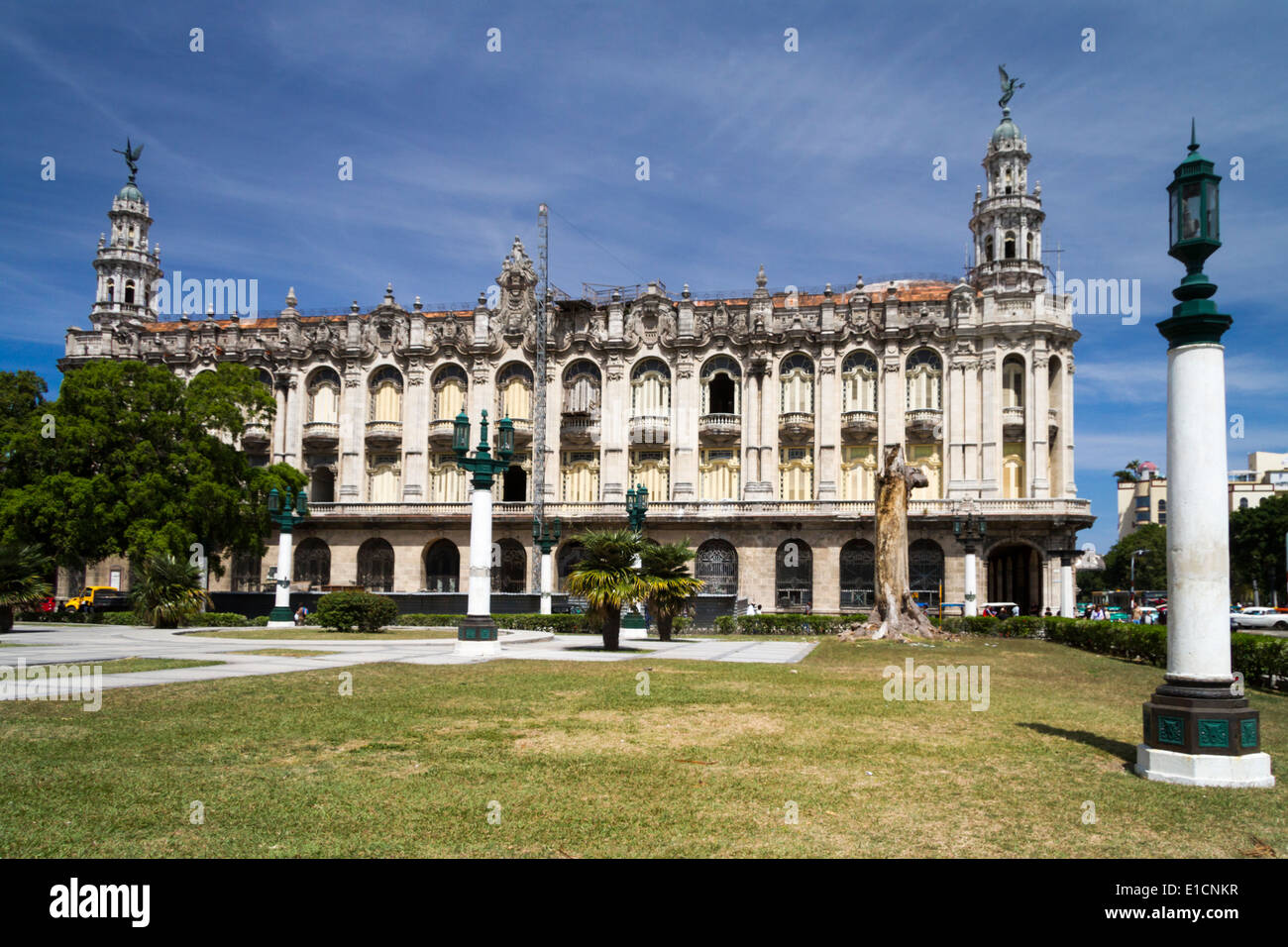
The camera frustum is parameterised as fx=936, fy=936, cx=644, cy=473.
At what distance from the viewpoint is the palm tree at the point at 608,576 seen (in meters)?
23.3

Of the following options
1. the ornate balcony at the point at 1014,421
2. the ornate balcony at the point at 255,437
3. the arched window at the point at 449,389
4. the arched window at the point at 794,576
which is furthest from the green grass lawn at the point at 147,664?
the ornate balcony at the point at 1014,421

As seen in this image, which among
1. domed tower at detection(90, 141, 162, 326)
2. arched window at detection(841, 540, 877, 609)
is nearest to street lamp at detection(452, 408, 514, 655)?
arched window at detection(841, 540, 877, 609)

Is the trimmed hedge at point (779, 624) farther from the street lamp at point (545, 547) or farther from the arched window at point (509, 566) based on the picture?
the arched window at point (509, 566)

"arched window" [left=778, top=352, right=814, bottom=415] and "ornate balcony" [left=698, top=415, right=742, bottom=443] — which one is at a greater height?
"arched window" [left=778, top=352, right=814, bottom=415]

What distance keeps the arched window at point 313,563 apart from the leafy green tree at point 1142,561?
79.1 metres

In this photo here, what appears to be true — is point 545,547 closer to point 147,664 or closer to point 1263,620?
point 147,664

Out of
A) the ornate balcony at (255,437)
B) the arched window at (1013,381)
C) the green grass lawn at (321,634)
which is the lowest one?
the green grass lawn at (321,634)

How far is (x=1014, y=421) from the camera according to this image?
51.4 meters

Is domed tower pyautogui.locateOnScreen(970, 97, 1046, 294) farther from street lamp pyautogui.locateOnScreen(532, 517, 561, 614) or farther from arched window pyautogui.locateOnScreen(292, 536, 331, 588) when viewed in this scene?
arched window pyautogui.locateOnScreen(292, 536, 331, 588)

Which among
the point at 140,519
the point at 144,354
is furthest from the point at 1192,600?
the point at 144,354

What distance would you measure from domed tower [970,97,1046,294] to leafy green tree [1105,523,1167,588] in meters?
53.4

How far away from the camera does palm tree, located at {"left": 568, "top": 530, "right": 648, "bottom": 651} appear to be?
23266 millimetres
